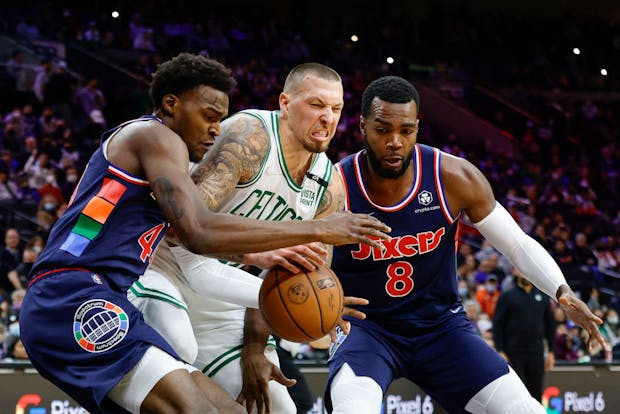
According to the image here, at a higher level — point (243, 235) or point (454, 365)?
point (243, 235)

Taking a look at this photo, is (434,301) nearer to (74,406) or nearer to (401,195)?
(401,195)

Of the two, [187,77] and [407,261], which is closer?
[187,77]

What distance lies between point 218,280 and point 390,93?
138 centimetres

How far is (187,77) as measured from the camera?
3.74 metres

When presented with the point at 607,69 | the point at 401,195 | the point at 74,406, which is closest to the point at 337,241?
the point at 401,195

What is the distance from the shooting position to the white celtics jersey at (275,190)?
427 centimetres

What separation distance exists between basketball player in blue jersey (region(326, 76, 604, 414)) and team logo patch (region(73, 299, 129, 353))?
4.73ft

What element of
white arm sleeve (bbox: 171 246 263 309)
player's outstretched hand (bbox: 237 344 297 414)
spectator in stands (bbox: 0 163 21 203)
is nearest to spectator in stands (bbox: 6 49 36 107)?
spectator in stands (bbox: 0 163 21 203)

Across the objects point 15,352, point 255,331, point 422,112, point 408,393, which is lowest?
point 408,393

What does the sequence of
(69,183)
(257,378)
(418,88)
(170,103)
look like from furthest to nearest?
1. (418,88)
2. (69,183)
3. (257,378)
4. (170,103)

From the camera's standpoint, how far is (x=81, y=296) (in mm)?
3326

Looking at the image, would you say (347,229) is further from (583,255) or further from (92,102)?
(92,102)

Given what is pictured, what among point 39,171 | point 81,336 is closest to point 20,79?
point 39,171

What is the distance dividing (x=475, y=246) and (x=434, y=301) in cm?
915
